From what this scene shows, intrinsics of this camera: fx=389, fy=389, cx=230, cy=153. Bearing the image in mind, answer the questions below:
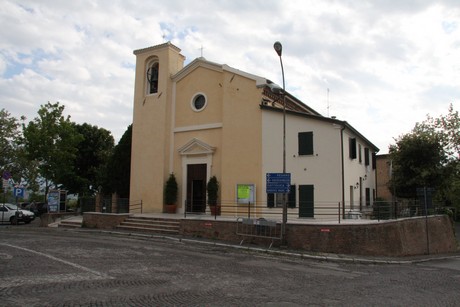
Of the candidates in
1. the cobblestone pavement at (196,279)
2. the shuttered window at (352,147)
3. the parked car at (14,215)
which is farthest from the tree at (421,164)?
the parked car at (14,215)

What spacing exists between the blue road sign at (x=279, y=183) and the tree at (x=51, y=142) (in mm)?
20040

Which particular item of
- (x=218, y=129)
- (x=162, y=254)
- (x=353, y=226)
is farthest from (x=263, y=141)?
(x=162, y=254)

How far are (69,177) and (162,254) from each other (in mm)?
24742

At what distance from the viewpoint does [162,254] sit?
12789mm

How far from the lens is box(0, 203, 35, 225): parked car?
1095 inches

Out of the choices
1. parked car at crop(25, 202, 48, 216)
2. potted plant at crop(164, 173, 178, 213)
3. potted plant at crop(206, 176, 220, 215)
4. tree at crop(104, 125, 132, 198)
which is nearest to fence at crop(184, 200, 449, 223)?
potted plant at crop(206, 176, 220, 215)

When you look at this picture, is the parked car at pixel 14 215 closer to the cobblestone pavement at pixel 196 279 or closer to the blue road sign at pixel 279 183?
the cobblestone pavement at pixel 196 279

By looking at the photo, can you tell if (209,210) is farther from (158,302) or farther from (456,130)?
(456,130)

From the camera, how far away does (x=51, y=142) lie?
98.3ft

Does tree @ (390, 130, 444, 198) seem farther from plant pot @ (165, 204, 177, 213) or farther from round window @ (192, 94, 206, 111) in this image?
plant pot @ (165, 204, 177, 213)

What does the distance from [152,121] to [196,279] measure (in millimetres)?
18185

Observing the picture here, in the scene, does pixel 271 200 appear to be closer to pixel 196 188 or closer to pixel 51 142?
pixel 196 188

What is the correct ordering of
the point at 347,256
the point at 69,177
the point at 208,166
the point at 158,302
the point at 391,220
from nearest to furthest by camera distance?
the point at 158,302, the point at 347,256, the point at 391,220, the point at 208,166, the point at 69,177

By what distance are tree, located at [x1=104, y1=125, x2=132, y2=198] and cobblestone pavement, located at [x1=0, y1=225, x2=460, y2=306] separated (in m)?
14.0
